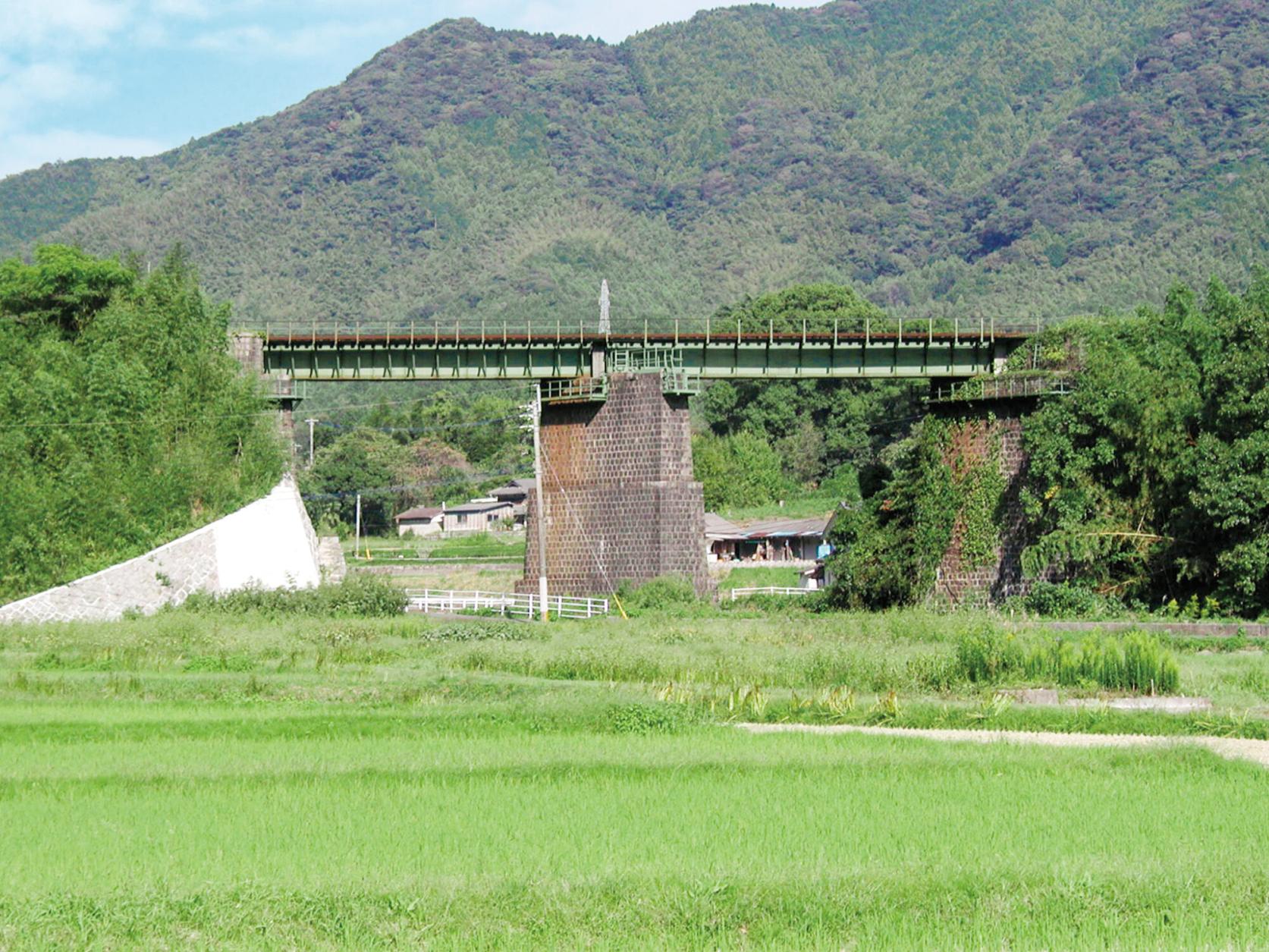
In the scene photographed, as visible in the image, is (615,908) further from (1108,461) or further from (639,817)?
(1108,461)

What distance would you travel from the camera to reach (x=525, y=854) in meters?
16.8

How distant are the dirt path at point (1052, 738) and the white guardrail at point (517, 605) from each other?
32345 millimetres

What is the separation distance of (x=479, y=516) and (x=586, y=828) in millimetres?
119391

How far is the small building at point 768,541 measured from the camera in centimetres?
10188

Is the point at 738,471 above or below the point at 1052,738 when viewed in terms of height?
above

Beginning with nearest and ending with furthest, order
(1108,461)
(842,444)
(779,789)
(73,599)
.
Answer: (779,789) → (73,599) → (1108,461) → (842,444)

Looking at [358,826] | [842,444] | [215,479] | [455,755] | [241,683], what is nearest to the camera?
[358,826]

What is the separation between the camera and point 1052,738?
88.4 ft

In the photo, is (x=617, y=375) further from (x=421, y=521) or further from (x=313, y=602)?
(x=421, y=521)

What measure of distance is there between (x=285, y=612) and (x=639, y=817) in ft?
127

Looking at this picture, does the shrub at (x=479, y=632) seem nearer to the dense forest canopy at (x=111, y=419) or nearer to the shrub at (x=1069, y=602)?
the dense forest canopy at (x=111, y=419)

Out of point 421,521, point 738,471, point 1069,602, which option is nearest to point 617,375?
point 1069,602

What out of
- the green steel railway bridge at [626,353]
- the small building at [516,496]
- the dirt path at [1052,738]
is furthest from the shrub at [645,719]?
the small building at [516,496]

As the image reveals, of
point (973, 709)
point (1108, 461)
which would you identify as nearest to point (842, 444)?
point (1108, 461)
